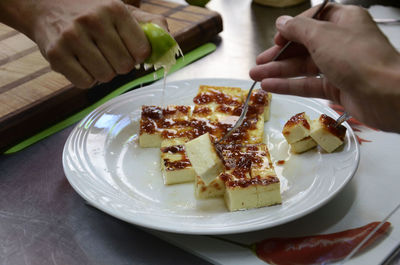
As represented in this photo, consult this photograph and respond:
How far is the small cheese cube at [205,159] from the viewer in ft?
4.23

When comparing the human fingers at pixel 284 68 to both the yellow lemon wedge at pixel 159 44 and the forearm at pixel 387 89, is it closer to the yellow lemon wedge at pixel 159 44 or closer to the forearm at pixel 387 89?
the yellow lemon wedge at pixel 159 44

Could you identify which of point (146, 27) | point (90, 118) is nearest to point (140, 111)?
point (90, 118)

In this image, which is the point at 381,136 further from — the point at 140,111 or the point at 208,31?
the point at 208,31

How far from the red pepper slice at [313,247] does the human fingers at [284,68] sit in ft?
1.79

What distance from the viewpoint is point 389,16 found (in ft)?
8.54

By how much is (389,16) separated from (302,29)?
166 cm

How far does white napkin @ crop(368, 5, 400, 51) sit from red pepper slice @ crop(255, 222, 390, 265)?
1.40 m

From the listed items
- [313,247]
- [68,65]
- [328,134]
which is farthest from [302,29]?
[68,65]

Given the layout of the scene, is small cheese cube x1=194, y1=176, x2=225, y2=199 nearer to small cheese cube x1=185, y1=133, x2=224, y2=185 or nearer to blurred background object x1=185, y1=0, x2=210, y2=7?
small cheese cube x1=185, y1=133, x2=224, y2=185

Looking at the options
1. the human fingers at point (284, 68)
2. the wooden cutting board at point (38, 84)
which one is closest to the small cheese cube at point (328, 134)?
the human fingers at point (284, 68)

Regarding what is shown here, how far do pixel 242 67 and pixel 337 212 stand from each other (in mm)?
1075

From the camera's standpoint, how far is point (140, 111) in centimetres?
177

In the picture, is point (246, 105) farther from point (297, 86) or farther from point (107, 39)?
point (107, 39)

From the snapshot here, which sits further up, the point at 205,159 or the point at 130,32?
the point at 130,32
